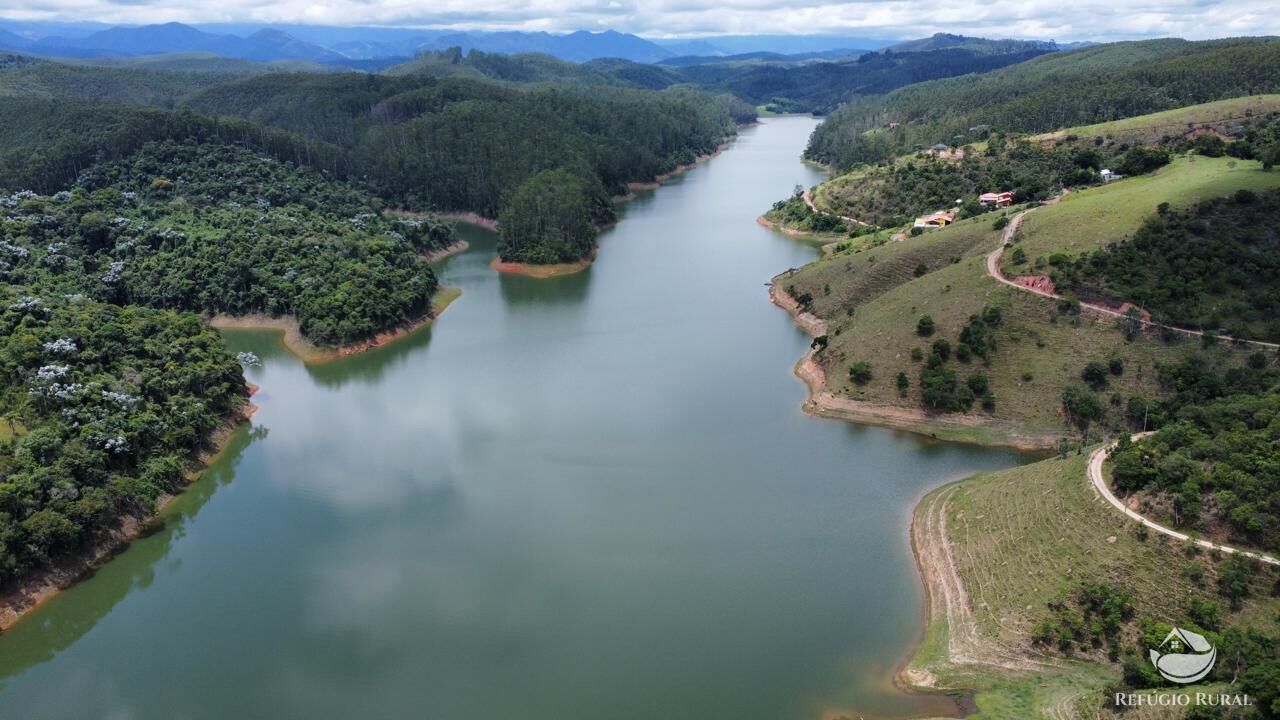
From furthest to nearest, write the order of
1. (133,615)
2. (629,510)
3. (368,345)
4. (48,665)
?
(368,345) → (629,510) → (133,615) → (48,665)

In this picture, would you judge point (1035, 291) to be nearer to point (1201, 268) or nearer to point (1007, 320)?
point (1007, 320)

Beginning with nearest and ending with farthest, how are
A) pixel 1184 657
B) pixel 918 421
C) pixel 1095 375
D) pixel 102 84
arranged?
pixel 1184 657
pixel 1095 375
pixel 918 421
pixel 102 84

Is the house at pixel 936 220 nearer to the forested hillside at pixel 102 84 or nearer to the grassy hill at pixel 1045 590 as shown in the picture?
the grassy hill at pixel 1045 590

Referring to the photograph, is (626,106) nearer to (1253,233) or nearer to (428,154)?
(428,154)

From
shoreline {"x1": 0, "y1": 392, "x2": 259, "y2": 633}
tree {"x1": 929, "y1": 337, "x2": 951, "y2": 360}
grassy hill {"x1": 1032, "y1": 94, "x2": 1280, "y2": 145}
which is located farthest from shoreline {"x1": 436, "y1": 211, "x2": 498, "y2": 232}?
grassy hill {"x1": 1032, "y1": 94, "x2": 1280, "y2": 145}

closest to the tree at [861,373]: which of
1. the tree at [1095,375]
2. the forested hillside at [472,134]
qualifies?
the tree at [1095,375]

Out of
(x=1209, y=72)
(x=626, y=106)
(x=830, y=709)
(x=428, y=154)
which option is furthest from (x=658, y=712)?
(x=626, y=106)

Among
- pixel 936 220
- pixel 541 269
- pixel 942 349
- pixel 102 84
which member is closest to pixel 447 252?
pixel 541 269
